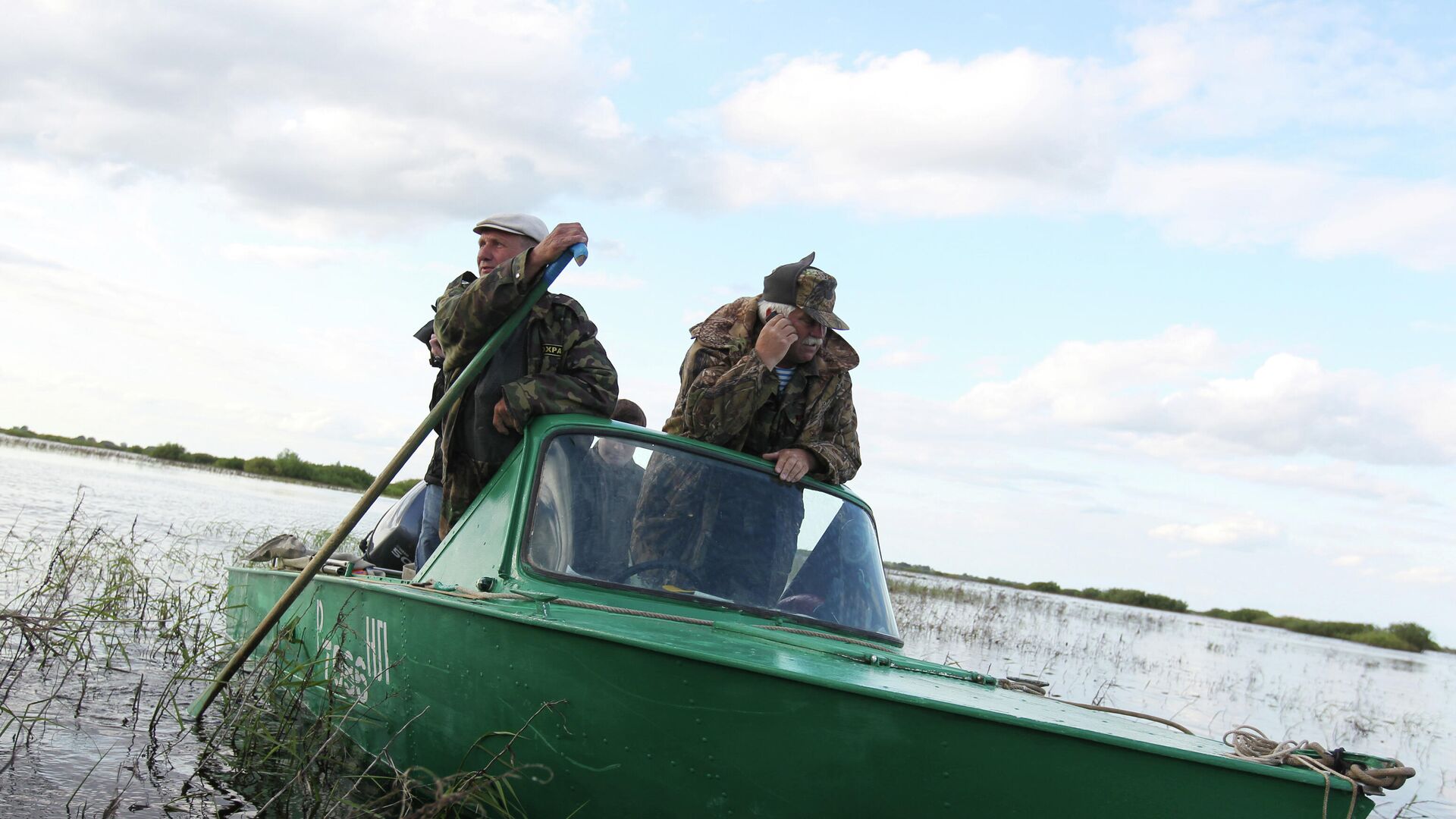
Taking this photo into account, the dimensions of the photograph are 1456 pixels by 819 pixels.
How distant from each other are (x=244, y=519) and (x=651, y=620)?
54.9 feet

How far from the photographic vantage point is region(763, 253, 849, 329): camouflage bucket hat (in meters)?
4.60

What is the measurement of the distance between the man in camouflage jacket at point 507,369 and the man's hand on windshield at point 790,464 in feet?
2.49

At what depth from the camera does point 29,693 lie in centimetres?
525

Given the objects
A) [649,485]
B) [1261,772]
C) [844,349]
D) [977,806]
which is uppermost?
[844,349]

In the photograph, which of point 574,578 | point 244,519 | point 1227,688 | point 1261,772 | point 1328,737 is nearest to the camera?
point 1261,772

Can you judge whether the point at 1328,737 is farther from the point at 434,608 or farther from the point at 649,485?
the point at 434,608

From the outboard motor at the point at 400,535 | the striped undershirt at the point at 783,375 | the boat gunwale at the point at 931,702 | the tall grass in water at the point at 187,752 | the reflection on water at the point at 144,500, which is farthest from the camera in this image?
the reflection on water at the point at 144,500

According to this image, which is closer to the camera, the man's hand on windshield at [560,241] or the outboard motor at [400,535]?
the man's hand on windshield at [560,241]

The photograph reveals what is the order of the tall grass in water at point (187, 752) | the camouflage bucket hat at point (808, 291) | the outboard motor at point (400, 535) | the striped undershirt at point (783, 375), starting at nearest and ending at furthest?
1. the tall grass in water at point (187, 752)
2. the camouflage bucket hat at point (808, 291)
3. the striped undershirt at point (783, 375)
4. the outboard motor at point (400, 535)

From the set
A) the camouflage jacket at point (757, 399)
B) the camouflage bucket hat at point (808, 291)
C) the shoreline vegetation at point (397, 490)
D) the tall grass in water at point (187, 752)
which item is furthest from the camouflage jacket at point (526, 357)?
the shoreline vegetation at point (397, 490)

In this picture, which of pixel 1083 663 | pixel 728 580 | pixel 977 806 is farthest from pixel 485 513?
pixel 1083 663

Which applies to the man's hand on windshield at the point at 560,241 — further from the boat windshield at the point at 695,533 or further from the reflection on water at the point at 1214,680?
the reflection on water at the point at 1214,680

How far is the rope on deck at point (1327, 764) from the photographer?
2484mm

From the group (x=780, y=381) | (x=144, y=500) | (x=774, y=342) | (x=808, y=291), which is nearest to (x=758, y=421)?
(x=780, y=381)
